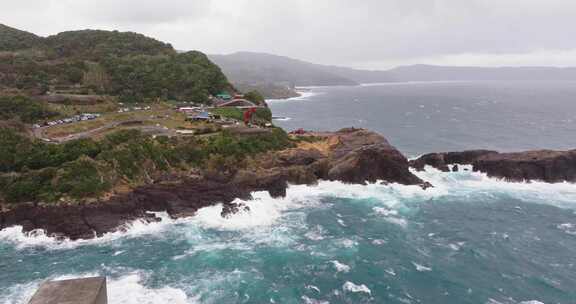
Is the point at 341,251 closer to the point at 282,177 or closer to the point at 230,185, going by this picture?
the point at 282,177

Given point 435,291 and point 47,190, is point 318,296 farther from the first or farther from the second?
point 47,190

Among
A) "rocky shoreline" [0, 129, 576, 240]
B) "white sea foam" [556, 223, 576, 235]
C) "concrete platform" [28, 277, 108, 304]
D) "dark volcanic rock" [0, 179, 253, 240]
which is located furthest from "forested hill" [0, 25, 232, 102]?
"white sea foam" [556, 223, 576, 235]

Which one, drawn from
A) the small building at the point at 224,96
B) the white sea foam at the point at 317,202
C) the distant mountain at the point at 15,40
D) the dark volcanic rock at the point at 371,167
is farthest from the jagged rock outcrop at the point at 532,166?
the distant mountain at the point at 15,40

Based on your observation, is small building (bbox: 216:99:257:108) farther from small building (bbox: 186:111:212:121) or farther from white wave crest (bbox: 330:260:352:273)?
white wave crest (bbox: 330:260:352:273)

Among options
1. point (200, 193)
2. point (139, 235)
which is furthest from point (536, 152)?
point (139, 235)

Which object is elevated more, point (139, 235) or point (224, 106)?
point (224, 106)

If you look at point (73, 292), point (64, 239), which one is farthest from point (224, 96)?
point (73, 292)

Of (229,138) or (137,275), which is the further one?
(229,138)
